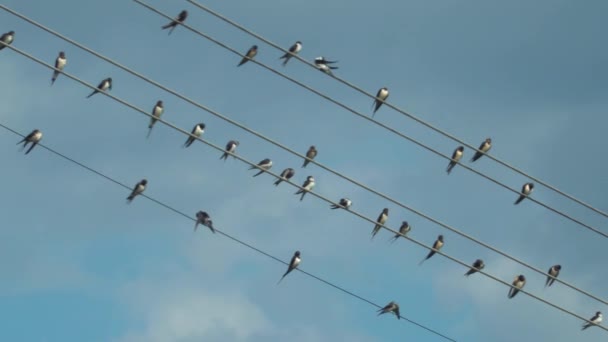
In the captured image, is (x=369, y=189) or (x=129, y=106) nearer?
(x=129, y=106)

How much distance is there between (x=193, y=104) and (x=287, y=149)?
5.47 ft

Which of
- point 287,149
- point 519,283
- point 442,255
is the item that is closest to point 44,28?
point 287,149

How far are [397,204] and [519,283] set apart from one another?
580 inches

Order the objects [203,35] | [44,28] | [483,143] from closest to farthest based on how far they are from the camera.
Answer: [44,28], [203,35], [483,143]

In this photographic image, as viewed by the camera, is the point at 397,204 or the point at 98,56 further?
the point at 397,204

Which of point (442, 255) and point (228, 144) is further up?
point (228, 144)

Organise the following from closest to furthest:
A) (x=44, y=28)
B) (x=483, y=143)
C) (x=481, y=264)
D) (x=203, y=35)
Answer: (x=44, y=28) < (x=203, y=35) < (x=481, y=264) < (x=483, y=143)

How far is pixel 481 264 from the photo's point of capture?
3662 cm

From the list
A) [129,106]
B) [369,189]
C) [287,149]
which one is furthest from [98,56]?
[369,189]

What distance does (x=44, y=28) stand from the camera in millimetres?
22078

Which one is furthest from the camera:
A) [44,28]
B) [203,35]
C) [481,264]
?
[481,264]

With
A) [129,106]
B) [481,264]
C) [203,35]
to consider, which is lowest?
[129,106]

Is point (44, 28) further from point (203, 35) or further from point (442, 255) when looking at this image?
point (442, 255)

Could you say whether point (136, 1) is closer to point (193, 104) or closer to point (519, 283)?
point (193, 104)
